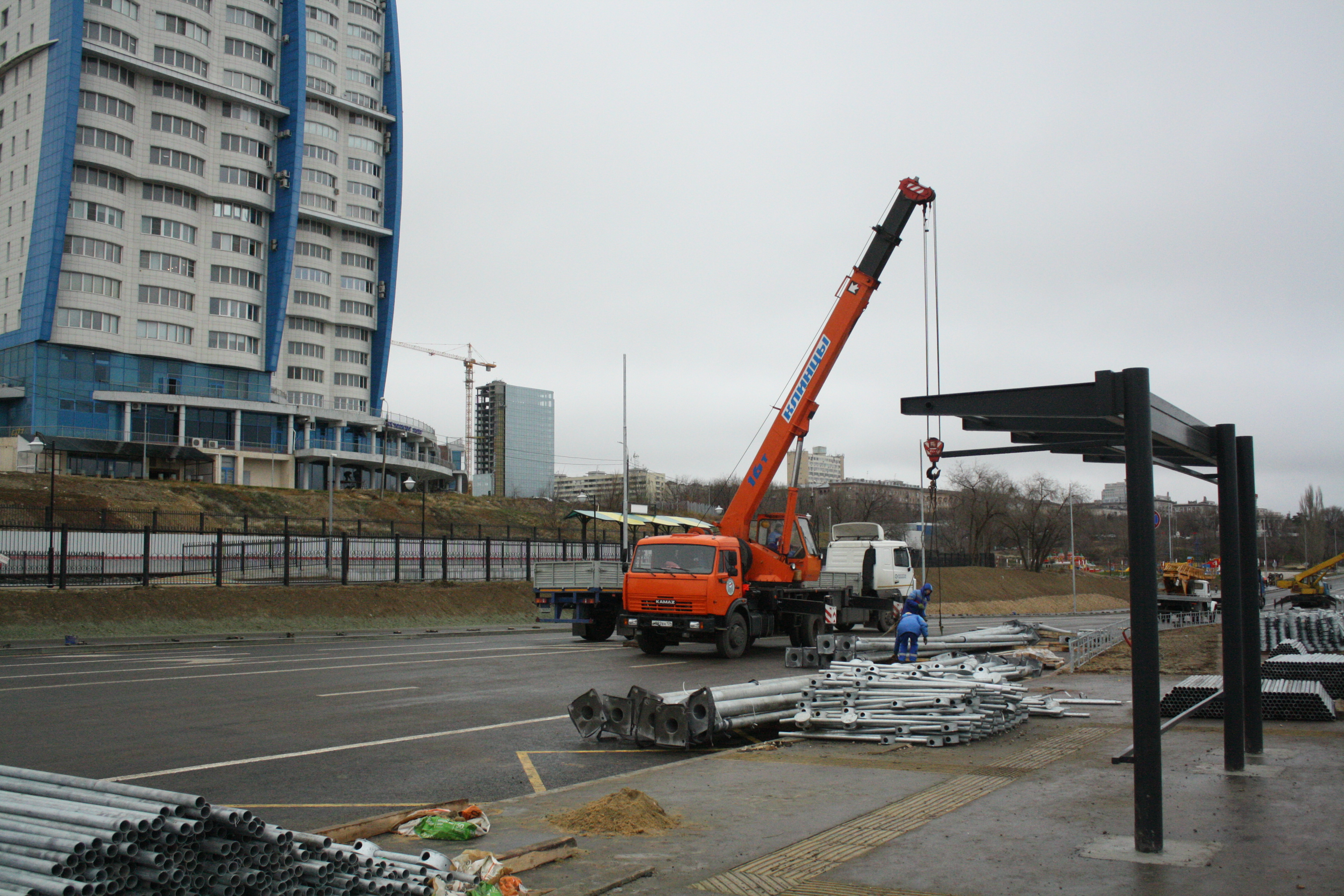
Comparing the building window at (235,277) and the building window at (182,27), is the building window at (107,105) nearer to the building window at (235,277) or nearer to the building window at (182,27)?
the building window at (182,27)

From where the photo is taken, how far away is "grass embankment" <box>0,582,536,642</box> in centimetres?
2586

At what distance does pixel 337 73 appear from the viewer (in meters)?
97.5

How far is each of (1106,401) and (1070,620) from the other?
4504 cm

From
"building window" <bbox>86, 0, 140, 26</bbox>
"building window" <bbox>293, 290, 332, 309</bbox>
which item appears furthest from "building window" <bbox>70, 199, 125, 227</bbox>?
"building window" <bbox>293, 290, 332, 309</bbox>

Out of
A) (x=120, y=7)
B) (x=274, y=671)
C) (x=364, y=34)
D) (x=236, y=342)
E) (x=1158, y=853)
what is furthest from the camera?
(x=364, y=34)

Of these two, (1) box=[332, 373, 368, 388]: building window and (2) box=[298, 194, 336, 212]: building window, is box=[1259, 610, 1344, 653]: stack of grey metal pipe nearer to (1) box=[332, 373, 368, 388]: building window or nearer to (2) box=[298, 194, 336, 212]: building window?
(1) box=[332, 373, 368, 388]: building window

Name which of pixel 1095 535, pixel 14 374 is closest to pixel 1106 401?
pixel 14 374

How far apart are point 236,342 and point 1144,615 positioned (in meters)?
87.4

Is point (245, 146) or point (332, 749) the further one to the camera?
point (245, 146)

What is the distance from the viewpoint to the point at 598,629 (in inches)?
1016

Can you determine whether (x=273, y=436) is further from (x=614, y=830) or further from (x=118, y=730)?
(x=614, y=830)

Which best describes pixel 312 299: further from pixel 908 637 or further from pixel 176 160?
pixel 908 637

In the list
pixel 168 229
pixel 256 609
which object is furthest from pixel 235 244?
pixel 256 609

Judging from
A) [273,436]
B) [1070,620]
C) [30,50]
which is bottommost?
[1070,620]
